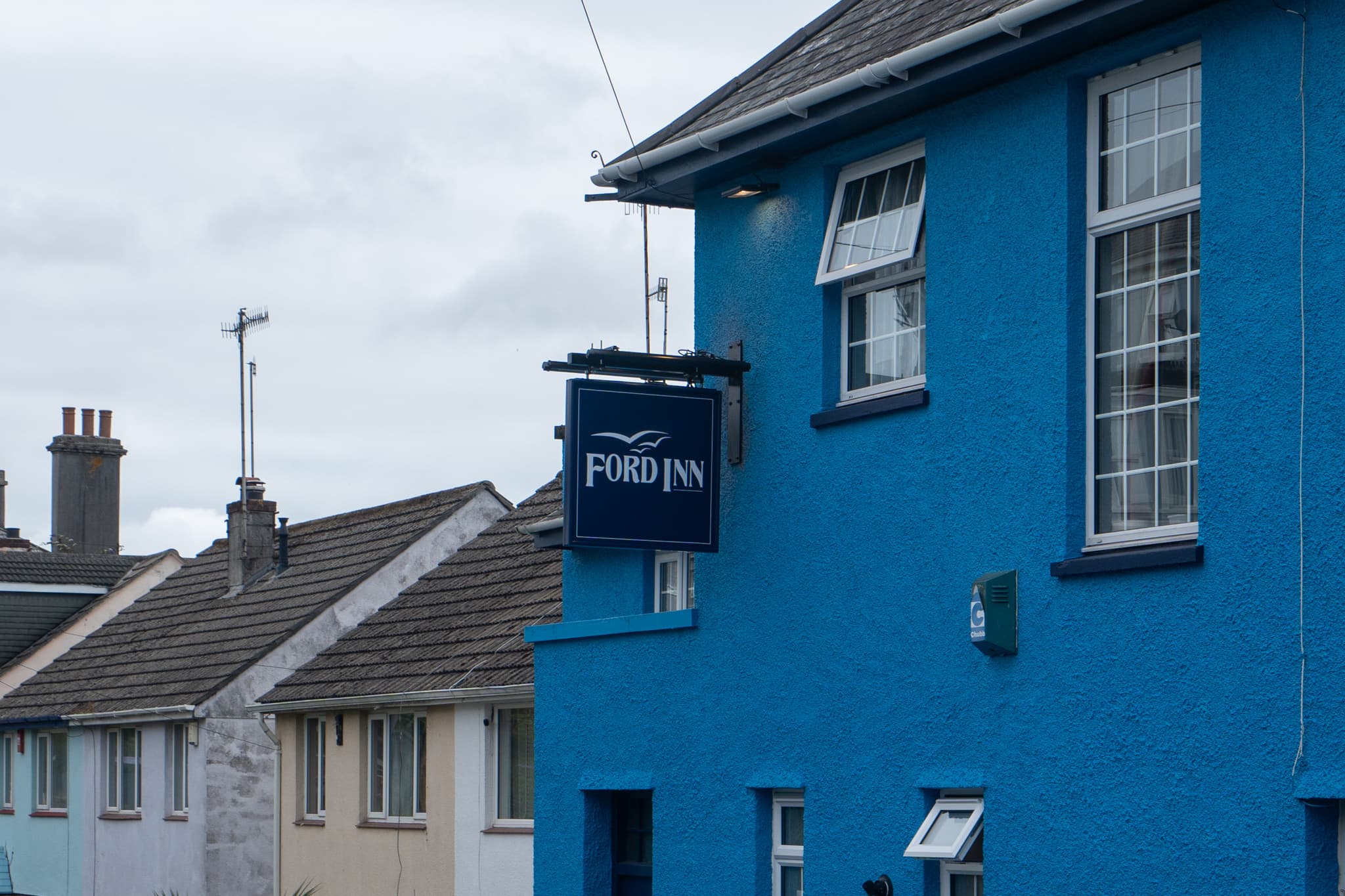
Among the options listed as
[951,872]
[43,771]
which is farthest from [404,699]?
[43,771]

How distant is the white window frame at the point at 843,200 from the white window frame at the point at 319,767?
46.0 ft

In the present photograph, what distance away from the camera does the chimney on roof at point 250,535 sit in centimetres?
2984

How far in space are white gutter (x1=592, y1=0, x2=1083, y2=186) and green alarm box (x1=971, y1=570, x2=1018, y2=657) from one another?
2.70 m

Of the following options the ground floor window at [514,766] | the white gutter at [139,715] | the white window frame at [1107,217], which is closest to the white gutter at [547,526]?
the ground floor window at [514,766]

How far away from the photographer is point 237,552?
29844 mm

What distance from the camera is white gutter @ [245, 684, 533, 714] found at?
18500 mm

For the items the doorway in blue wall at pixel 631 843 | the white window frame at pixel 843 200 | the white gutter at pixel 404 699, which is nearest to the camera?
the white window frame at pixel 843 200

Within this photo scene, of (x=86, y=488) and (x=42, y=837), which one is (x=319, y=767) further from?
(x=86, y=488)

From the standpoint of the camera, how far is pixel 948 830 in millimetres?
9797

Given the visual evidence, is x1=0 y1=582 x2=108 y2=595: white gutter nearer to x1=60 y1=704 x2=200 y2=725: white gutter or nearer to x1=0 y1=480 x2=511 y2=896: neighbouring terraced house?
x1=0 y1=480 x2=511 y2=896: neighbouring terraced house

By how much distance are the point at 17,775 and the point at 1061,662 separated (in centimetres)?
2587

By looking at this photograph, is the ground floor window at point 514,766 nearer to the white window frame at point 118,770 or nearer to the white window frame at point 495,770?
the white window frame at point 495,770

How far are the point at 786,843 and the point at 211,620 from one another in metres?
19.0

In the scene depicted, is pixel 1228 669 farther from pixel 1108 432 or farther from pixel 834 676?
pixel 834 676
